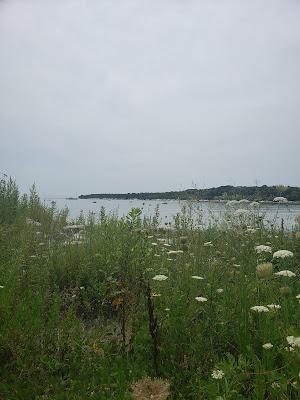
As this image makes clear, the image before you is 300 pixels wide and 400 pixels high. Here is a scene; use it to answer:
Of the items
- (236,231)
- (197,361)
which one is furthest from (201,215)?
(197,361)

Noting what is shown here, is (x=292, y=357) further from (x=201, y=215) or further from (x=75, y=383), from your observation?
(x=201, y=215)

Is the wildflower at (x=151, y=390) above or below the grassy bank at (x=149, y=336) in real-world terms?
above

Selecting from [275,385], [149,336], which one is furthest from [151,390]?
[149,336]

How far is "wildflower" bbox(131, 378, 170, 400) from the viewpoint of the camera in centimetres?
204

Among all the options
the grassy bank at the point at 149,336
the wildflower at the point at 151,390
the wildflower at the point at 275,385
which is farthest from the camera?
the grassy bank at the point at 149,336

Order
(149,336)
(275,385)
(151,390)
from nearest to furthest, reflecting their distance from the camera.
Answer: (151,390) → (275,385) → (149,336)

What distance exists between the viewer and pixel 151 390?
2.11m

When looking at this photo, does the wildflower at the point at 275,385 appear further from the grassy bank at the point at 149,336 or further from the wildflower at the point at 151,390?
the wildflower at the point at 151,390

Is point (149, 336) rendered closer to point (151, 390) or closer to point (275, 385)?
point (275, 385)

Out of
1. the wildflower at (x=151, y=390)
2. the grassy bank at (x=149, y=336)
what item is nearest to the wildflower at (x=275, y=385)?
the grassy bank at (x=149, y=336)

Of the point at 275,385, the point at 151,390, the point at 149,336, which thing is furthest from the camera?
the point at 149,336

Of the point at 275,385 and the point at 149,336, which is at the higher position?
the point at 275,385

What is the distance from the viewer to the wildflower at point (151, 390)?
204 centimetres

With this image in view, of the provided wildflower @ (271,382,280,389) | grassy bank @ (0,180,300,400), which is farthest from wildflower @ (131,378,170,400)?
wildflower @ (271,382,280,389)
